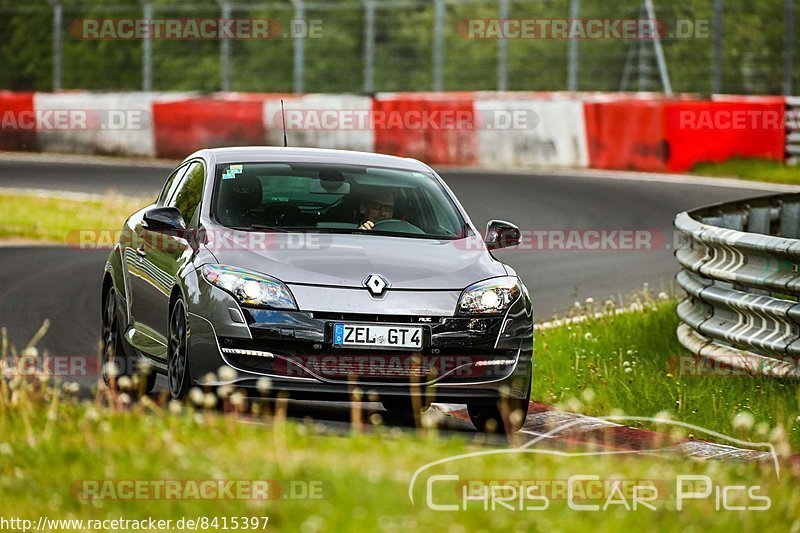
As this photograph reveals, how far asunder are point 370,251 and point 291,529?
3.61 m

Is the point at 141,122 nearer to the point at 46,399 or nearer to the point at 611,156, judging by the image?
the point at 611,156

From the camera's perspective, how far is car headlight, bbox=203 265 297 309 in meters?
8.73

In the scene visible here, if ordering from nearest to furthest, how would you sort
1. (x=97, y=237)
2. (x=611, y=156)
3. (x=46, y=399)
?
(x=46, y=399) → (x=97, y=237) → (x=611, y=156)

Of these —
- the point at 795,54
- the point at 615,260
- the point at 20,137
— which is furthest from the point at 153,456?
the point at 20,137

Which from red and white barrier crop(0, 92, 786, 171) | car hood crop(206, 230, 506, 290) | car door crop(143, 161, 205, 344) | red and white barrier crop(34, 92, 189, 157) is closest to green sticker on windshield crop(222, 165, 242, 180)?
car door crop(143, 161, 205, 344)

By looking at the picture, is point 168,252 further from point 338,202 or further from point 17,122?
point 17,122

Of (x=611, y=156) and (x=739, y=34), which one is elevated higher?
(x=739, y=34)

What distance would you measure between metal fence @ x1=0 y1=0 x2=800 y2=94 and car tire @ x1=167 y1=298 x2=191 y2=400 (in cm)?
1688

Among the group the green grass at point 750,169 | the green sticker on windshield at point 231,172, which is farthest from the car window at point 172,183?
the green grass at point 750,169

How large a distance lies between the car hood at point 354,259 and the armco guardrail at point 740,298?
1869 millimetres

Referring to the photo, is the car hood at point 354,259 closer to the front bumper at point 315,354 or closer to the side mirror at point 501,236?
the front bumper at point 315,354

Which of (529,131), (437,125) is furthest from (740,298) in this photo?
(437,125)

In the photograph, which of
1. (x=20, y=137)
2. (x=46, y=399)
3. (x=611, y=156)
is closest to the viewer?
(x=46, y=399)

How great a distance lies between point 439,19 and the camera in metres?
28.7
